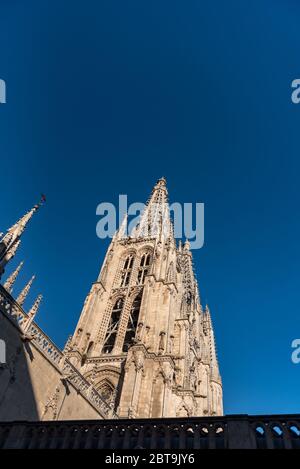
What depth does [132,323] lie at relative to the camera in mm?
31844

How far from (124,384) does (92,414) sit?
524 cm

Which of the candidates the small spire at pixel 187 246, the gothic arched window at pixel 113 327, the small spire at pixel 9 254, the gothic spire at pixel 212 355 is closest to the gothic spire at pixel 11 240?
the small spire at pixel 9 254

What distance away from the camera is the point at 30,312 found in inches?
553

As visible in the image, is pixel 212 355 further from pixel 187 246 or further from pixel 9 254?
pixel 9 254

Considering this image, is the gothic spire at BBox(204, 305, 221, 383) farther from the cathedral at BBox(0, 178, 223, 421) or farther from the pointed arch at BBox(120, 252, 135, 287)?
the pointed arch at BBox(120, 252, 135, 287)

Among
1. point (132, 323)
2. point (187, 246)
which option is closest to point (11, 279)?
point (132, 323)

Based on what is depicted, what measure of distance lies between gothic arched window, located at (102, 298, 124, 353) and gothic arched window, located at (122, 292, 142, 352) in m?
1.13

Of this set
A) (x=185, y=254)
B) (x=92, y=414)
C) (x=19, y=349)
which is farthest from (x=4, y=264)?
(x=185, y=254)

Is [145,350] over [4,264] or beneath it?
over

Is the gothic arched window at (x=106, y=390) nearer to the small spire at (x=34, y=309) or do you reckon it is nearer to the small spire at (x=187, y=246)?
the small spire at (x=34, y=309)

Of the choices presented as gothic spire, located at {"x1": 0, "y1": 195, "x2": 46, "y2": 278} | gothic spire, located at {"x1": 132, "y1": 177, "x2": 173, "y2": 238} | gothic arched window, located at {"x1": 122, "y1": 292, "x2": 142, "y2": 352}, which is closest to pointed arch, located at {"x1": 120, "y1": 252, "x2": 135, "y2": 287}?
gothic arched window, located at {"x1": 122, "y1": 292, "x2": 142, "y2": 352}

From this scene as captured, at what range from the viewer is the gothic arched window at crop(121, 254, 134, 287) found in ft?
122

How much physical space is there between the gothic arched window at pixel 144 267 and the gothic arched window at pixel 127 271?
129 centimetres
